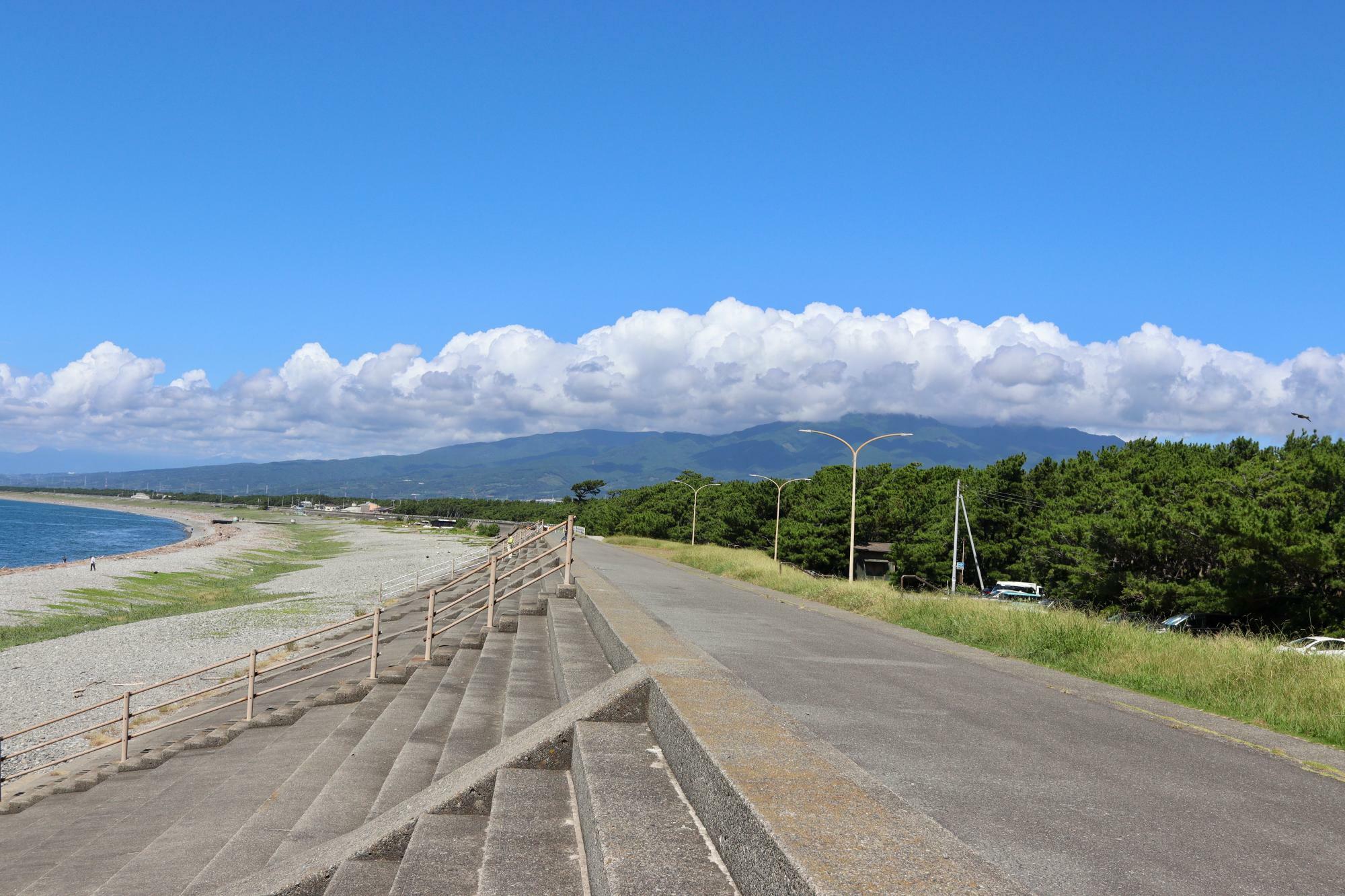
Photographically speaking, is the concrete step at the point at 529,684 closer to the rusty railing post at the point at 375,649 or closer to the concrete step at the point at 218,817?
the rusty railing post at the point at 375,649

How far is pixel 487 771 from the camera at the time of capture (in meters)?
5.90

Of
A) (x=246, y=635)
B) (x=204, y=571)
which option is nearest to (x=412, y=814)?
(x=246, y=635)

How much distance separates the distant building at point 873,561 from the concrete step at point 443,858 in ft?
230

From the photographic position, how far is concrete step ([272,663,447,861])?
24.9 feet

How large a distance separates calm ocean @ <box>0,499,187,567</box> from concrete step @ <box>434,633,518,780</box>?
83.7 metres

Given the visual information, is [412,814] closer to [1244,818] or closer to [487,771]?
[487,771]

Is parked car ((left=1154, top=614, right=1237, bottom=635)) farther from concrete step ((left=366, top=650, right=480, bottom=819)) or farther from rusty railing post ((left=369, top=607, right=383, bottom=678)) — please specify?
concrete step ((left=366, top=650, right=480, bottom=819))

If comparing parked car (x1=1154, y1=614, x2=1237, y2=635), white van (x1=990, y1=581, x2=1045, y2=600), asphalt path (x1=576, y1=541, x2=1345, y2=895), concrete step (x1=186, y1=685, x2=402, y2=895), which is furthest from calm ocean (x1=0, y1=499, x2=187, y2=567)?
asphalt path (x1=576, y1=541, x2=1345, y2=895)

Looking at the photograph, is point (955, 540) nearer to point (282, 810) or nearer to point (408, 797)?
point (282, 810)

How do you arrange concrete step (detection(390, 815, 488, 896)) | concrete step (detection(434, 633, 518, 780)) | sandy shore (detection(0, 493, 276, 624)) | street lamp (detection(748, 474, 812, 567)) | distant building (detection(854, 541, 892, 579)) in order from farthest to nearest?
distant building (detection(854, 541, 892, 579)) → street lamp (detection(748, 474, 812, 567)) → sandy shore (detection(0, 493, 276, 624)) → concrete step (detection(434, 633, 518, 780)) → concrete step (detection(390, 815, 488, 896))

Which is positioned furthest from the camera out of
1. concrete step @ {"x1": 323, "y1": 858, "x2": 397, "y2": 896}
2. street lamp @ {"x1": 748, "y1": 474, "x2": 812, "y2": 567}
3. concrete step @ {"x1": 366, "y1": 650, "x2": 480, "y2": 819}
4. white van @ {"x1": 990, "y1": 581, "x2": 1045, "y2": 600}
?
street lamp @ {"x1": 748, "y1": 474, "x2": 812, "y2": 567}

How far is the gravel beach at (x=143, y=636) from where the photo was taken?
84.5ft

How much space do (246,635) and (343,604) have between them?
10578mm

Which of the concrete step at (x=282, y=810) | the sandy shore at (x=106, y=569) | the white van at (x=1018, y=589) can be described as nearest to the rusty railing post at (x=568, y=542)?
the concrete step at (x=282, y=810)
